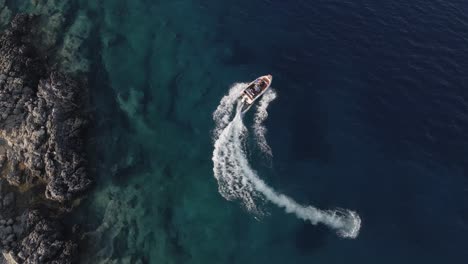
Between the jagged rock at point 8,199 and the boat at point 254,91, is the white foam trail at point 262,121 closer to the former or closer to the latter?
the boat at point 254,91

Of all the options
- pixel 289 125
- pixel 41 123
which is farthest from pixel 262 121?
pixel 41 123

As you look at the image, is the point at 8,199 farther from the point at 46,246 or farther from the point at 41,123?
the point at 41,123

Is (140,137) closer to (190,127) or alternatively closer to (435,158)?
(190,127)

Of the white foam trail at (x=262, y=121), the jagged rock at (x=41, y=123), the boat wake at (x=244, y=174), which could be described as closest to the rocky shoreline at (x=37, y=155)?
the jagged rock at (x=41, y=123)

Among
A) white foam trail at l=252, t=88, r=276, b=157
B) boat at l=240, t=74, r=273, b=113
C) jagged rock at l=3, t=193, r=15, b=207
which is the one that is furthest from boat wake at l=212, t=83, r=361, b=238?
jagged rock at l=3, t=193, r=15, b=207

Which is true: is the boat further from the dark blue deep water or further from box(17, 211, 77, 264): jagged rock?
box(17, 211, 77, 264): jagged rock

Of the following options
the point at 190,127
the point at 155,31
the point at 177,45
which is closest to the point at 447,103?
the point at 190,127
